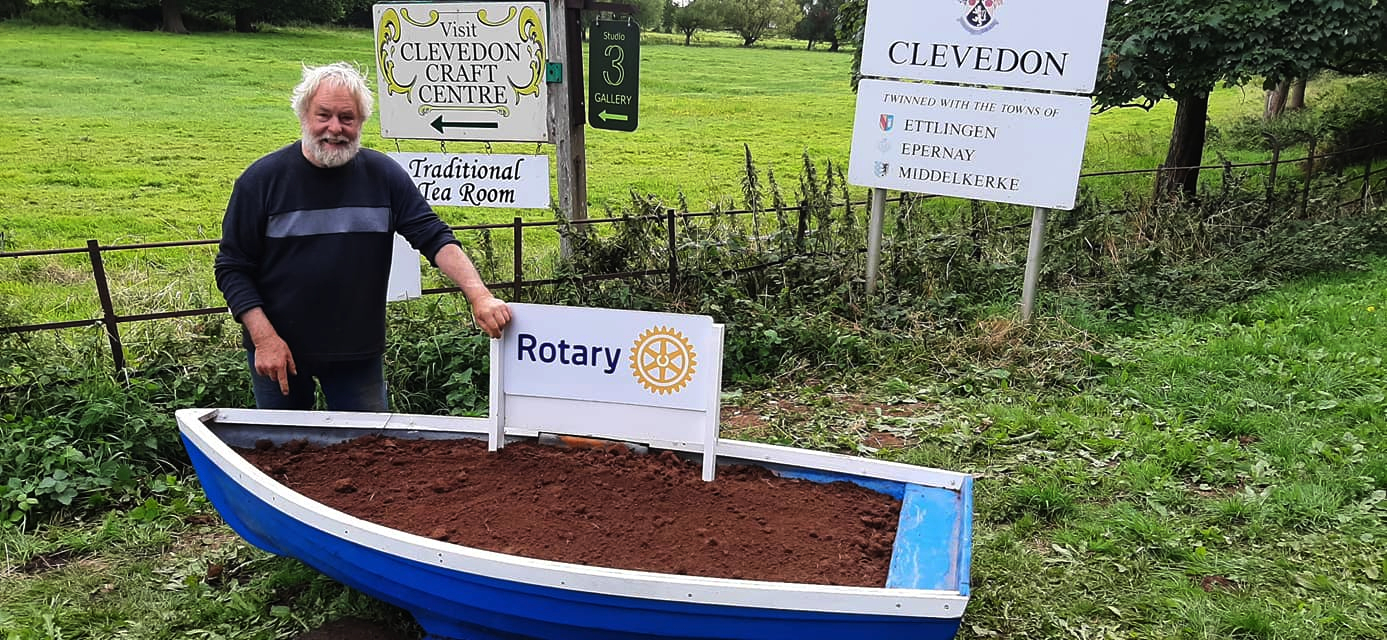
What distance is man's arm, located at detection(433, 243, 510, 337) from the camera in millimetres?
3420

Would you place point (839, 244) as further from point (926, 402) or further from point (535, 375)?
point (535, 375)

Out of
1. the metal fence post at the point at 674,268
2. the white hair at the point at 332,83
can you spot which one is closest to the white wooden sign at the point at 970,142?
the metal fence post at the point at 674,268

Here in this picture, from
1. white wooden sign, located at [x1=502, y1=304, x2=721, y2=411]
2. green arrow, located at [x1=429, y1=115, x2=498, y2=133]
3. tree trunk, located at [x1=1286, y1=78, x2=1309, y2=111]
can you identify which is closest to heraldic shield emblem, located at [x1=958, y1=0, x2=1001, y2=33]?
green arrow, located at [x1=429, y1=115, x2=498, y2=133]

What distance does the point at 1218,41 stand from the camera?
8.51 m

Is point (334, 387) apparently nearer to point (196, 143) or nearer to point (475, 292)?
point (475, 292)

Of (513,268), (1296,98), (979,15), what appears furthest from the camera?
(1296,98)

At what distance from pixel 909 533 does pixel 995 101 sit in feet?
12.7

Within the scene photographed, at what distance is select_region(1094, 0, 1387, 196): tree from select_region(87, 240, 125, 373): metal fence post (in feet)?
26.0

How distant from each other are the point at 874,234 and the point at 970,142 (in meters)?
0.91

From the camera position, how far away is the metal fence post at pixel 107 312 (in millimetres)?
4617

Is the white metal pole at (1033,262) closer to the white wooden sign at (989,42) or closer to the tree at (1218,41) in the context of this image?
the white wooden sign at (989,42)

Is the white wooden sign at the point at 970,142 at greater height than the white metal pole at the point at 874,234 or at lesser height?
greater

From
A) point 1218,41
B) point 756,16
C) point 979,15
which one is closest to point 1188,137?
point 1218,41

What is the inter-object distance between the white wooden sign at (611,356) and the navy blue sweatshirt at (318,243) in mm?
536
